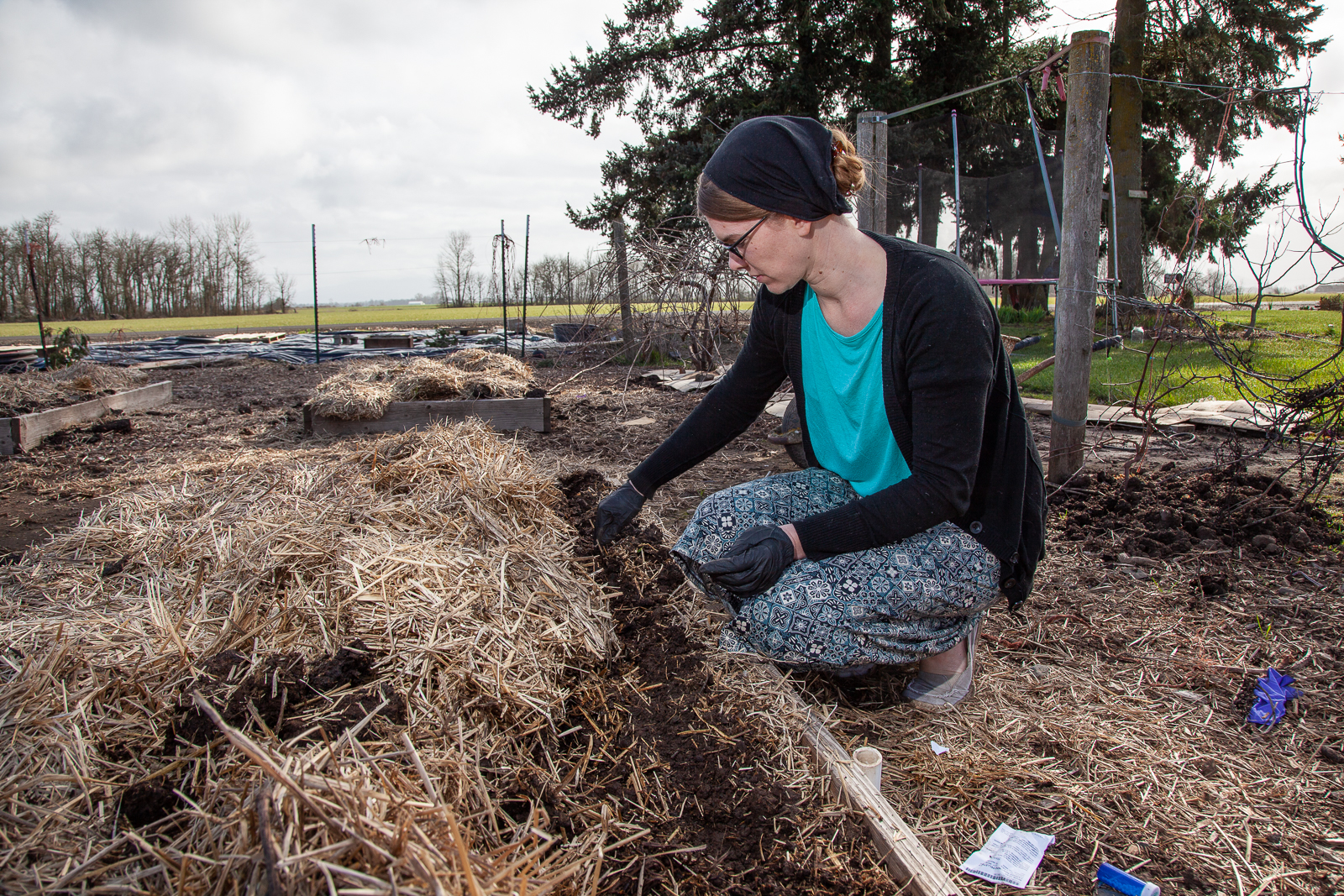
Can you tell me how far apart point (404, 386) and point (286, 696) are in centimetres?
454

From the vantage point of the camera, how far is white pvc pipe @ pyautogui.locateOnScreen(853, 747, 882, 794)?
1.51 metres

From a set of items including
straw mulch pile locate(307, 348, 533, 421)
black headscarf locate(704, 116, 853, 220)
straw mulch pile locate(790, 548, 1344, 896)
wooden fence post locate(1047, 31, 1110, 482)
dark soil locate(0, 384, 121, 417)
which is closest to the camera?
straw mulch pile locate(790, 548, 1344, 896)

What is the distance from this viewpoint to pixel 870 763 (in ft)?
4.99

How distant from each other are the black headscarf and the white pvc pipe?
1.17m

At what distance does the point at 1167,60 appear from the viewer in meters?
10.3

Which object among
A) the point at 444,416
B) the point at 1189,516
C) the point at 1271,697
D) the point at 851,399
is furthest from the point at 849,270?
the point at 444,416

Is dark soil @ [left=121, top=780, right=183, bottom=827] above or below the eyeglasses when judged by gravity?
below

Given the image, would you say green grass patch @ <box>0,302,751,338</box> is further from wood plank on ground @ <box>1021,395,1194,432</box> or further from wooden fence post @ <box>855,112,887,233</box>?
wood plank on ground @ <box>1021,395,1194,432</box>

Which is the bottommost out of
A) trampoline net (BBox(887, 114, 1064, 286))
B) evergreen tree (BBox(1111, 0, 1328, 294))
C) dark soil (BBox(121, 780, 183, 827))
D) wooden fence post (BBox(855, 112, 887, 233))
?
dark soil (BBox(121, 780, 183, 827))

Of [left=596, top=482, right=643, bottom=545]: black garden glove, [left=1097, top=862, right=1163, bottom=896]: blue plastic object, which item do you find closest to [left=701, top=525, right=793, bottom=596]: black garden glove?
[left=596, top=482, right=643, bottom=545]: black garden glove

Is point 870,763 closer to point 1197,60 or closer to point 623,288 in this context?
point 623,288

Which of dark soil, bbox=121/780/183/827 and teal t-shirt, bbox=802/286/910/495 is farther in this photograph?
teal t-shirt, bbox=802/286/910/495

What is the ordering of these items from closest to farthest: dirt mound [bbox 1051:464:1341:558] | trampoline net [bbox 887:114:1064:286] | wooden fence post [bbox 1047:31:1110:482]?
dirt mound [bbox 1051:464:1341:558], wooden fence post [bbox 1047:31:1110:482], trampoline net [bbox 887:114:1064:286]

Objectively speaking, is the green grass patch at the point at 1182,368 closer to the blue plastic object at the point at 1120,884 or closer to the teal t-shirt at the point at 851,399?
the teal t-shirt at the point at 851,399
